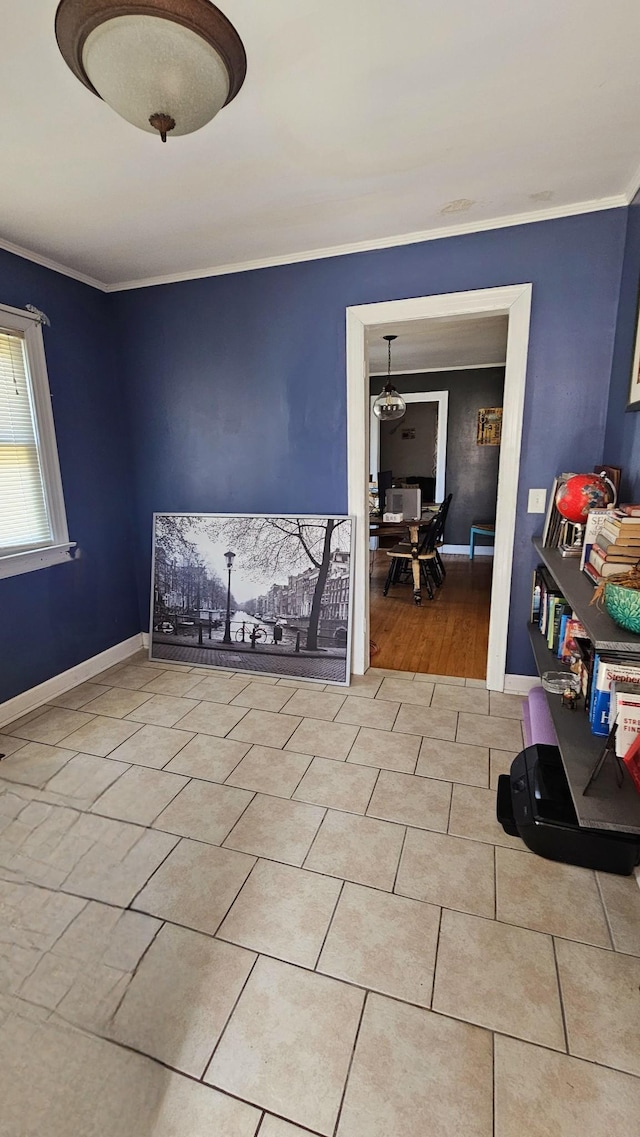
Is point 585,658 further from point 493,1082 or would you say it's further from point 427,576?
point 427,576

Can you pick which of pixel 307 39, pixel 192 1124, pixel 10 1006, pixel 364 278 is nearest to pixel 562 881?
pixel 192 1124

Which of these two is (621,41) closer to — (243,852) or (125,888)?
(243,852)

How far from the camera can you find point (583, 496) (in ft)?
6.54

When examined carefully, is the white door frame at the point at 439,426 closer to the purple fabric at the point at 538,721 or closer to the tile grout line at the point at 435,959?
the purple fabric at the point at 538,721

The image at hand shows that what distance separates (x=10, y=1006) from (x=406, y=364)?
6.74m

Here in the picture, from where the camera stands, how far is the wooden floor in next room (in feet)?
10.8

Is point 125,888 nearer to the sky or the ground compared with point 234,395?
nearer to the ground

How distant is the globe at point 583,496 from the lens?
1.97 m

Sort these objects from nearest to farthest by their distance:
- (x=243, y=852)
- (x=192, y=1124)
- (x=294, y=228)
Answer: (x=192, y=1124) → (x=243, y=852) → (x=294, y=228)

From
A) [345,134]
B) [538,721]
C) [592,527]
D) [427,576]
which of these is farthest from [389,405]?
[538,721]

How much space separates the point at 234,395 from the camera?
3088 millimetres

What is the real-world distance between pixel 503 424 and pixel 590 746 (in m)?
1.70

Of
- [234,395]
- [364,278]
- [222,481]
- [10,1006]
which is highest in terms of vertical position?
[364,278]

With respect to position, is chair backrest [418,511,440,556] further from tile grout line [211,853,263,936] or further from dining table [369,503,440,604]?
tile grout line [211,853,263,936]
